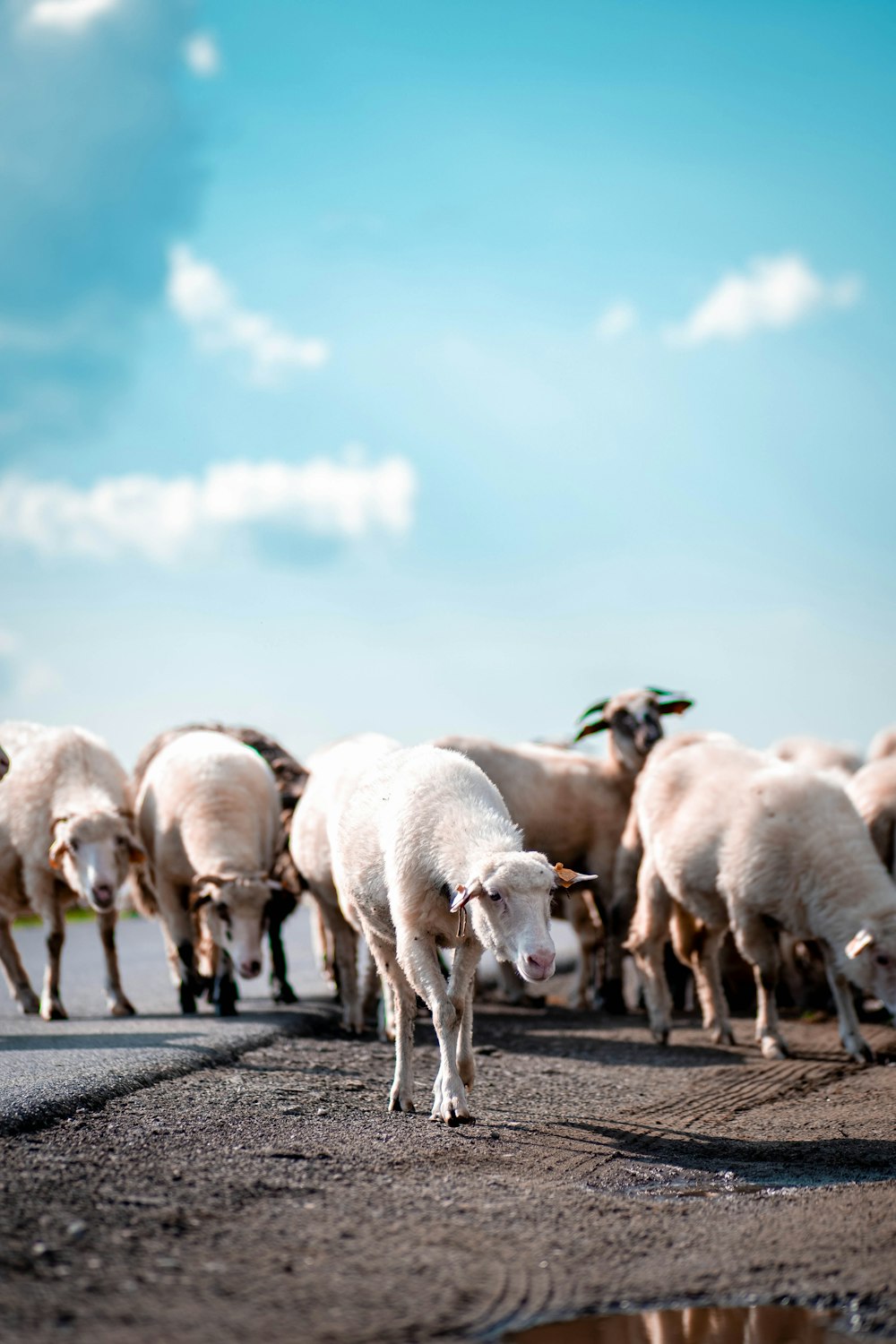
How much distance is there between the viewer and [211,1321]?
12.9ft

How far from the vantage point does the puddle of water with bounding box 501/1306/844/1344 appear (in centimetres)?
406

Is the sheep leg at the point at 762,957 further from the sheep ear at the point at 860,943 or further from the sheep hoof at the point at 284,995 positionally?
the sheep hoof at the point at 284,995

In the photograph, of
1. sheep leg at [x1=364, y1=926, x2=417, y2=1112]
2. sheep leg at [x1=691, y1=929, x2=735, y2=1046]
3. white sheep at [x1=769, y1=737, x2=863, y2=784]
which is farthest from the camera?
white sheep at [x1=769, y1=737, x2=863, y2=784]

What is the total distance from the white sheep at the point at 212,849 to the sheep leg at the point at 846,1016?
413 centimetres

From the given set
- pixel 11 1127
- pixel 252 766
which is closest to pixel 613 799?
pixel 252 766

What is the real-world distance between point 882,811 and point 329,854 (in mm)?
4777

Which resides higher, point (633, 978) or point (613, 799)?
point (613, 799)

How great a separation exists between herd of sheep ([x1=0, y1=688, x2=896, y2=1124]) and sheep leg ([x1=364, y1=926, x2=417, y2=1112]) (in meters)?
0.02

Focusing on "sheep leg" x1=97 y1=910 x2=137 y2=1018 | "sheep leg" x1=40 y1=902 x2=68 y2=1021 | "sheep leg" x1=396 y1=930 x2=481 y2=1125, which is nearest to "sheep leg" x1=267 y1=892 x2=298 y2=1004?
"sheep leg" x1=97 y1=910 x2=137 y2=1018

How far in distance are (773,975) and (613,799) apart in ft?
12.0

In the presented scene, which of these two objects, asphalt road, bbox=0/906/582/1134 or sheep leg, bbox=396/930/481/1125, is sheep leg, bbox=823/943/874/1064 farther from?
asphalt road, bbox=0/906/582/1134

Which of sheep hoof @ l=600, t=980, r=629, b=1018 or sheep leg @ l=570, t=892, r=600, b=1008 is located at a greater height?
sheep leg @ l=570, t=892, r=600, b=1008

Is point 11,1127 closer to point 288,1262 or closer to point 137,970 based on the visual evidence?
point 288,1262

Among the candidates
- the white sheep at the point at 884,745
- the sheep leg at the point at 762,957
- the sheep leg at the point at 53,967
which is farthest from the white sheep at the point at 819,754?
the sheep leg at the point at 53,967
